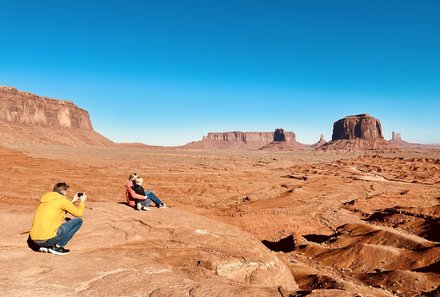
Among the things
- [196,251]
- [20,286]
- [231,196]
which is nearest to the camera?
[20,286]

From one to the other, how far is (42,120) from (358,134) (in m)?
137

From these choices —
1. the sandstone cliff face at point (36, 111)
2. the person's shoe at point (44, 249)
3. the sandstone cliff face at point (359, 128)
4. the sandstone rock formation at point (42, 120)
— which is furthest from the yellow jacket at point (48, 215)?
the sandstone cliff face at point (359, 128)

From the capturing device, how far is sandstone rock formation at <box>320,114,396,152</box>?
15366cm

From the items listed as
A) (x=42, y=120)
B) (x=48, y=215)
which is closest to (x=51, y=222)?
(x=48, y=215)

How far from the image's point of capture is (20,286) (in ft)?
15.9

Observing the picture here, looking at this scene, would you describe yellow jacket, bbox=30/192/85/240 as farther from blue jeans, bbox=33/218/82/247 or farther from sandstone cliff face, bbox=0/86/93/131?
sandstone cliff face, bbox=0/86/93/131

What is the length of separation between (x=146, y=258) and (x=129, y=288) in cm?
154

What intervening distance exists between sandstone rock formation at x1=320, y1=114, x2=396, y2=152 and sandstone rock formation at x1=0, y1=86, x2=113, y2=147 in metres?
103

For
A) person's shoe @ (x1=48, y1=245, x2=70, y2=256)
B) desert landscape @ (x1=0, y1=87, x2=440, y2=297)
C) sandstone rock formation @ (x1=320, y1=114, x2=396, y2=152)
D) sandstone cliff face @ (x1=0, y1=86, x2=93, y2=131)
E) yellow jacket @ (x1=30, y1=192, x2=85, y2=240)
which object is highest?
sandstone cliff face @ (x1=0, y1=86, x2=93, y2=131)

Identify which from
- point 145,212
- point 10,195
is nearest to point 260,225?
point 145,212

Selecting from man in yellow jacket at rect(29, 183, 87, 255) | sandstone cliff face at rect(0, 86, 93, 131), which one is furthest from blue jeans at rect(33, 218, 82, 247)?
sandstone cliff face at rect(0, 86, 93, 131)

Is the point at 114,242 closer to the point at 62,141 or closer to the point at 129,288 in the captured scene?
the point at 129,288

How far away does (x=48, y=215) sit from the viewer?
610 cm

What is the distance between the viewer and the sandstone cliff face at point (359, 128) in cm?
16300
